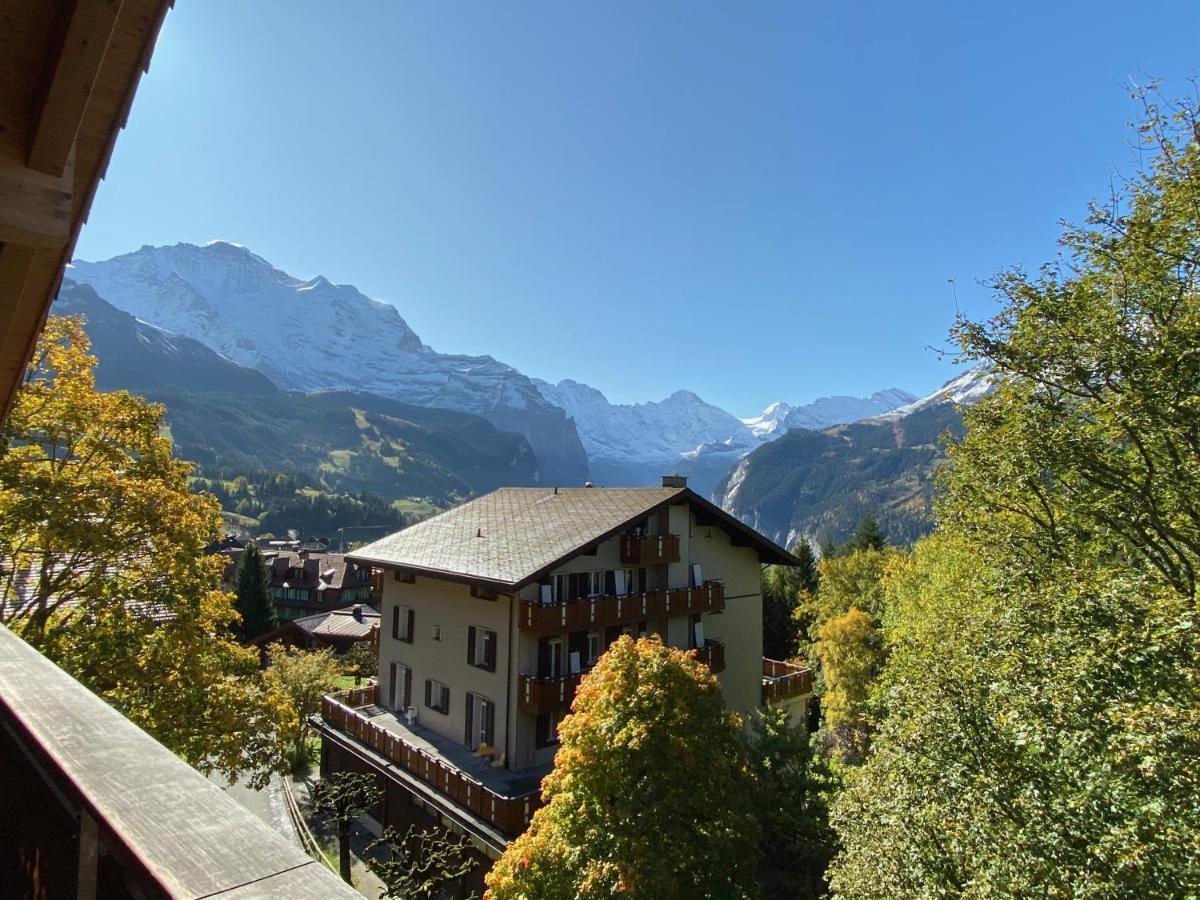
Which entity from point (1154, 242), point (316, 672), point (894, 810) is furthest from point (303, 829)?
point (1154, 242)

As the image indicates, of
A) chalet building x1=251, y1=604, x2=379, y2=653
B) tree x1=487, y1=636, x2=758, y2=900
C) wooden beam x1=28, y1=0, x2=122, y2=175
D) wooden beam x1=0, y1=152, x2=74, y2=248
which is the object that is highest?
wooden beam x1=28, y1=0, x2=122, y2=175

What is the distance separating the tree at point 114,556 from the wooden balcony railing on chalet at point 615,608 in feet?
25.5

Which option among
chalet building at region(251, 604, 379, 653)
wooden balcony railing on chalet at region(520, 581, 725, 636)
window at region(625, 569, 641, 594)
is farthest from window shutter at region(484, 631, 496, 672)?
chalet building at region(251, 604, 379, 653)

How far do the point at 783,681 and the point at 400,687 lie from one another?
17.4m

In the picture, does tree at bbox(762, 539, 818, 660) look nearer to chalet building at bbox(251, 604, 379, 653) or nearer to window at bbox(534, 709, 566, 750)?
window at bbox(534, 709, 566, 750)

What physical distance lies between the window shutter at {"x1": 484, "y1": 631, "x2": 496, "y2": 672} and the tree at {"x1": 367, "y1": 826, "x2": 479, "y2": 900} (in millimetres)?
4742

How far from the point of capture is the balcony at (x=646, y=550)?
76.3 feet

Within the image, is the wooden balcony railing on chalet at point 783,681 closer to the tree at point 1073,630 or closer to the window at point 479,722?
the window at point 479,722

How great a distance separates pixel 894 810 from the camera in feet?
32.5

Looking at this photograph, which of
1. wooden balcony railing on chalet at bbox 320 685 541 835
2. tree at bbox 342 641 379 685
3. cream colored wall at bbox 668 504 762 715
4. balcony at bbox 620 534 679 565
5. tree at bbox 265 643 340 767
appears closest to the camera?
wooden balcony railing on chalet at bbox 320 685 541 835

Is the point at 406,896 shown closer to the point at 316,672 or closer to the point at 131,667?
the point at 131,667

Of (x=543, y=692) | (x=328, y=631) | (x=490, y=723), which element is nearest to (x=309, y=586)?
(x=328, y=631)

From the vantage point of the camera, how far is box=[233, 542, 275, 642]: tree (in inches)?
2119

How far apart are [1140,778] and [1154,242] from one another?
9.33 m
